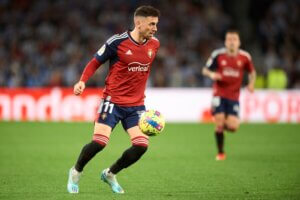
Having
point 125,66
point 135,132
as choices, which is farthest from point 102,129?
point 125,66

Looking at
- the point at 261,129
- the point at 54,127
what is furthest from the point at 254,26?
the point at 54,127

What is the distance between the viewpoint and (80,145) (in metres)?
14.9

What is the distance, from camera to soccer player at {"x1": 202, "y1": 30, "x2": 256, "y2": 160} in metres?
13.0

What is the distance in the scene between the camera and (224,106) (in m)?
13.1

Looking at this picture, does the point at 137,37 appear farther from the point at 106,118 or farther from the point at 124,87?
the point at 106,118

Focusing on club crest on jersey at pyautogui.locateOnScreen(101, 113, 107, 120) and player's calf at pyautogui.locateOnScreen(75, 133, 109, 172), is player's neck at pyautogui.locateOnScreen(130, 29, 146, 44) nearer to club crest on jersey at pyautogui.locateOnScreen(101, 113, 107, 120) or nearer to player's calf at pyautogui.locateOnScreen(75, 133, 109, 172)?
club crest on jersey at pyautogui.locateOnScreen(101, 113, 107, 120)

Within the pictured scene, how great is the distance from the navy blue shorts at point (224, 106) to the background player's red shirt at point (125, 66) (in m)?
4.76

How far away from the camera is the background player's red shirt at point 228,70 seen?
13117 mm

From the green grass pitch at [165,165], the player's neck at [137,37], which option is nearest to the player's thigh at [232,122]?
the green grass pitch at [165,165]

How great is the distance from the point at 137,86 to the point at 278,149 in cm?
687

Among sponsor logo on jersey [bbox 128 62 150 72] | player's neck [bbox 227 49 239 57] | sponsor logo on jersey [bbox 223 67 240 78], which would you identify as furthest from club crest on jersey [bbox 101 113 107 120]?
player's neck [bbox 227 49 239 57]

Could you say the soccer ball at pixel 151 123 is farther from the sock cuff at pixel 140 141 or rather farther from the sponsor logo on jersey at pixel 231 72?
the sponsor logo on jersey at pixel 231 72

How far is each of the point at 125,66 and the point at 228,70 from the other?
5143 millimetres

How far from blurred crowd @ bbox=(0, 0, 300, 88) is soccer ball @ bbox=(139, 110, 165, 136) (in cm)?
1405
